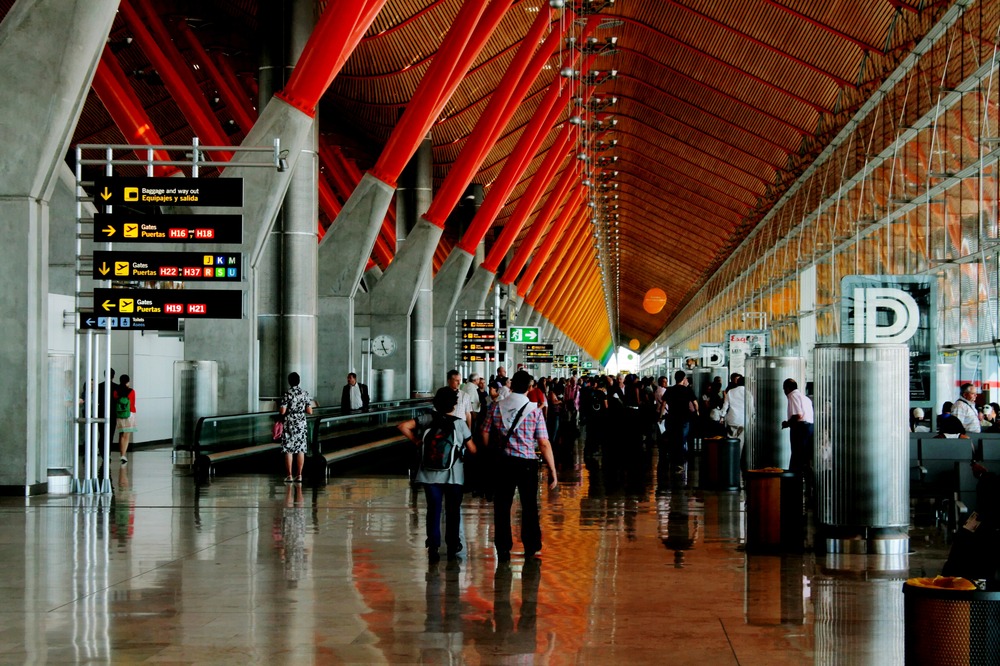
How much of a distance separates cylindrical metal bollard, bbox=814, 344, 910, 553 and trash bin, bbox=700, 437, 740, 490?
6.30 meters

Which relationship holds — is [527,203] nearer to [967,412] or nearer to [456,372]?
[967,412]

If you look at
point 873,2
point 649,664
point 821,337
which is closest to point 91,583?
point 649,664

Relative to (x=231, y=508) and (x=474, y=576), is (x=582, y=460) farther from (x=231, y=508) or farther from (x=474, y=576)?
(x=474, y=576)

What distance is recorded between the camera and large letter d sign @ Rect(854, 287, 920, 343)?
12898 millimetres

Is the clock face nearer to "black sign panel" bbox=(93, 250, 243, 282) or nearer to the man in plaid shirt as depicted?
"black sign panel" bbox=(93, 250, 243, 282)

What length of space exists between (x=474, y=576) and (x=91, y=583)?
258cm

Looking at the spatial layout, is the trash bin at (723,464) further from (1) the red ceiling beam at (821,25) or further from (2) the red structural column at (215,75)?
(2) the red structural column at (215,75)

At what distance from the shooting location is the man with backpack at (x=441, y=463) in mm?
9906

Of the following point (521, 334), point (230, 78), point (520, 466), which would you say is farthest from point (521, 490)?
point (521, 334)

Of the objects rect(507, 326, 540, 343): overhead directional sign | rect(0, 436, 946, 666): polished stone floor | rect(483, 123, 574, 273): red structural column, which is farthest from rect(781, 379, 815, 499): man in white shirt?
rect(483, 123, 574, 273): red structural column

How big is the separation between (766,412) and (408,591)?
8911mm

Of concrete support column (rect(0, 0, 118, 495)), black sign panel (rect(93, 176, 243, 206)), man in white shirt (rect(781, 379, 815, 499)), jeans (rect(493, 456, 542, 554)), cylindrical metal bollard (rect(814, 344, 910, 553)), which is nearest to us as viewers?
jeans (rect(493, 456, 542, 554))

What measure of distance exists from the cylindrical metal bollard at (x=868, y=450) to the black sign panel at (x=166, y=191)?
7675 millimetres

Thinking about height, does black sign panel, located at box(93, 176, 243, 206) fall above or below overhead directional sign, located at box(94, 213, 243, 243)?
above
